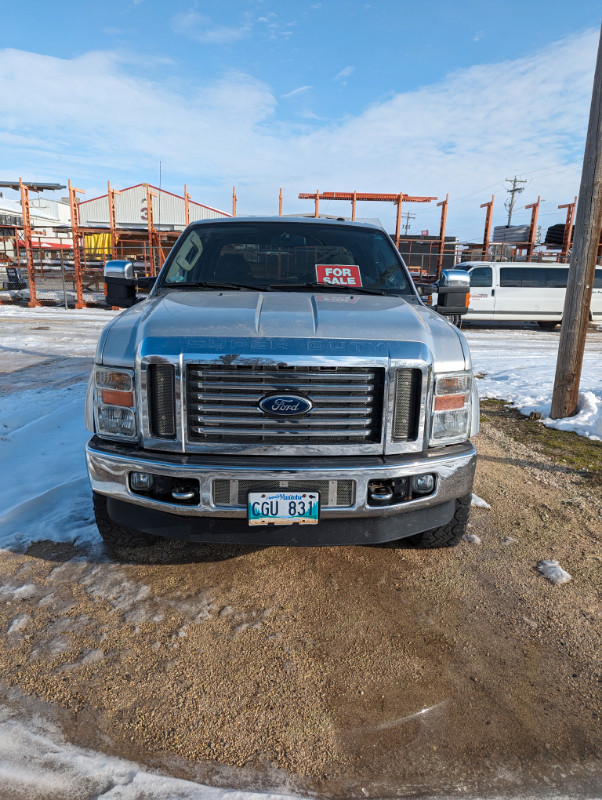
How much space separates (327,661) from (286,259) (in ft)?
8.75

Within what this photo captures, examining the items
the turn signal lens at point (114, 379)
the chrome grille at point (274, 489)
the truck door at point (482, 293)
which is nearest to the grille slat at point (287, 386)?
the turn signal lens at point (114, 379)

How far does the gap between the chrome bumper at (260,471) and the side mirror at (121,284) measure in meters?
1.68

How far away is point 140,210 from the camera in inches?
1690

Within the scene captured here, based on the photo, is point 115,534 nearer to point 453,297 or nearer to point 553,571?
point 553,571

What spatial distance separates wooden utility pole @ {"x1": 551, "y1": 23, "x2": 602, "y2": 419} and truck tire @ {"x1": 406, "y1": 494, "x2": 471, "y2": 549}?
126 inches

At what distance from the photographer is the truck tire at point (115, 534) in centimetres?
291

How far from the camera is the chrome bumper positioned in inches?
95.2

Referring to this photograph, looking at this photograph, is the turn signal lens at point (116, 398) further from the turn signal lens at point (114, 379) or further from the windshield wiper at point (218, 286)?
the windshield wiper at point (218, 286)

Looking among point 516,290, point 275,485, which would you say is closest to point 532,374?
point 275,485

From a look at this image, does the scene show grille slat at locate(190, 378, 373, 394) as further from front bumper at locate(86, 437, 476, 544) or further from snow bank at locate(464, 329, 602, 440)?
snow bank at locate(464, 329, 602, 440)

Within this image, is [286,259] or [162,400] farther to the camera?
[286,259]

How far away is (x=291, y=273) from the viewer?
3.73m

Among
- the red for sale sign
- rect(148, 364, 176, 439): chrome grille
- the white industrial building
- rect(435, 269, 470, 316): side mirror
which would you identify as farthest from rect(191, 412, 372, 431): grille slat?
the white industrial building

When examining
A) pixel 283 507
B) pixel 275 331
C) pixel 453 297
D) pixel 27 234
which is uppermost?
pixel 27 234
